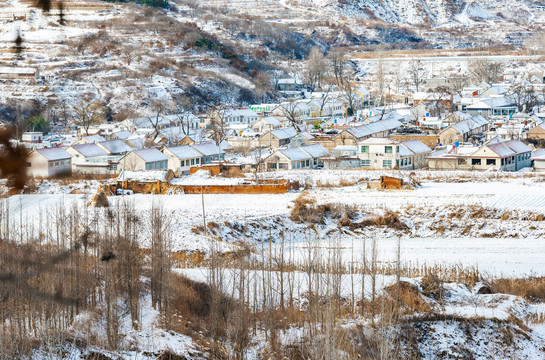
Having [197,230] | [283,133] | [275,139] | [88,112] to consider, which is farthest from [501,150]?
[88,112]

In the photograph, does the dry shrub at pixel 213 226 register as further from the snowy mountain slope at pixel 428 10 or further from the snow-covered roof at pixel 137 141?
the snowy mountain slope at pixel 428 10

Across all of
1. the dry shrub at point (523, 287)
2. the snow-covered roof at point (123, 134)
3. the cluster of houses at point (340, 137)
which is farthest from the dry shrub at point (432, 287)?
the snow-covered roof at point (123, 134)

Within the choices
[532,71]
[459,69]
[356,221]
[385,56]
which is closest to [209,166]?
[356,221]

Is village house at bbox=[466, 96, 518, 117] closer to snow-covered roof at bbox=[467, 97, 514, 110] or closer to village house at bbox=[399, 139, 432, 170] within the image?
snow-covered roof at bbox=[467, 97, 514, 110]

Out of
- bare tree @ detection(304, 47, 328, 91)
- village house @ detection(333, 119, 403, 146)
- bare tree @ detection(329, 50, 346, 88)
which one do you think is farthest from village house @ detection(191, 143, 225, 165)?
bare tree @ detection(329, 50, 346, 88)

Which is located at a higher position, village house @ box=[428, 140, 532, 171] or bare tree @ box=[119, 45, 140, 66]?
bare tree @ box=[119, 45, 140, 66]

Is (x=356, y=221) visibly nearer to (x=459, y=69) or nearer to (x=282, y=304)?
(x=282, y=304)
